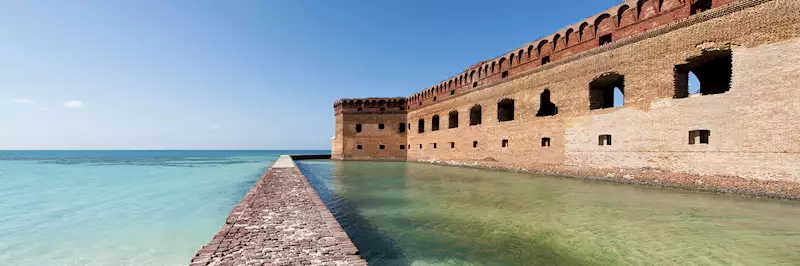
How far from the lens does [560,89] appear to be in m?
14.5

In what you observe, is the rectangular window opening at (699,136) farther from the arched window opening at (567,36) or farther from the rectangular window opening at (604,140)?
the arched window opening at (567,36)

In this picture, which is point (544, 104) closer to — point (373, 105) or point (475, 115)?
point (475, 115)

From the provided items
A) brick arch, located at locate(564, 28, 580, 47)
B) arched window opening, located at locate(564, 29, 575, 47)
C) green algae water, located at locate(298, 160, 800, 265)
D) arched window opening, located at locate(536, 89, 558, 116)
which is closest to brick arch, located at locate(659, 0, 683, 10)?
brick arch, located at locate(564, 28, 580, 47)

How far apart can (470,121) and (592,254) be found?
1692 cm

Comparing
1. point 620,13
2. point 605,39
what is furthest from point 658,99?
point 620,13

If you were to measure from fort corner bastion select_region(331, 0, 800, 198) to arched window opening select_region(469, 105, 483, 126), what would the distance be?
2.28 feet

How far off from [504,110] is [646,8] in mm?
8148

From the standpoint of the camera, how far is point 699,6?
10.4 meters

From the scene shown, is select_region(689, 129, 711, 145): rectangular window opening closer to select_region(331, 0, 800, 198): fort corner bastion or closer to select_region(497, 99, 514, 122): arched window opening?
select_region(331, 0, 800, 198): fort corner bastion

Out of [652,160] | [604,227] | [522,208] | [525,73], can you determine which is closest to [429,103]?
[525,73]

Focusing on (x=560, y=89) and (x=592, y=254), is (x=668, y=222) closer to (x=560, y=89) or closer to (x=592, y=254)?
(x=592, y=254)

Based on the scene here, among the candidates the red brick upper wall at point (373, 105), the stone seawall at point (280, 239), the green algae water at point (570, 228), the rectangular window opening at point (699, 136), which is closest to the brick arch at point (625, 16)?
the rectangular window opening at point (699, 136)

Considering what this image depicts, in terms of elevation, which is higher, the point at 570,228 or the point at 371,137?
the point at 371,137

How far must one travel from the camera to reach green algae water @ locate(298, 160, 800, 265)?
423 centimetres
